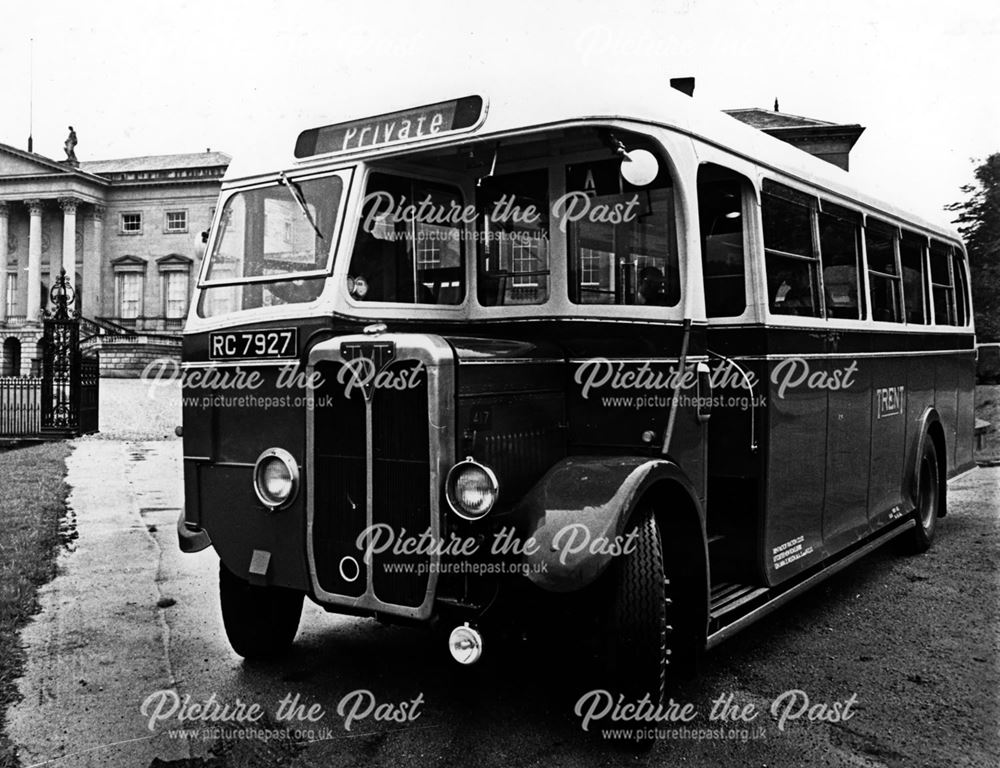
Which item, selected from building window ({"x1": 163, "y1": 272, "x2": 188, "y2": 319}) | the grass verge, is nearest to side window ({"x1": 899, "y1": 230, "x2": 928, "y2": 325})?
the grass verge

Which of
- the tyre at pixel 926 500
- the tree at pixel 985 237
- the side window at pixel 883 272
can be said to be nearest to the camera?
the side window at pixel 883 272

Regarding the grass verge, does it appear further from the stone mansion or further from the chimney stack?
the stone mansion

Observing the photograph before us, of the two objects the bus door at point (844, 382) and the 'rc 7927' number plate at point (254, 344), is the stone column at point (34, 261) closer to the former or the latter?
the 'rc 7927' number plate at point (254, 344)

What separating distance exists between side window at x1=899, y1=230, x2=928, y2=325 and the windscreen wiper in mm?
4992

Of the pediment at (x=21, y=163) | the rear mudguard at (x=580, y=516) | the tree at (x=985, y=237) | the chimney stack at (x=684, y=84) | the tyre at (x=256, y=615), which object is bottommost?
the tyre at (x=256, y=615)

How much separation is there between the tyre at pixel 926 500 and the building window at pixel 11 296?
204 feet

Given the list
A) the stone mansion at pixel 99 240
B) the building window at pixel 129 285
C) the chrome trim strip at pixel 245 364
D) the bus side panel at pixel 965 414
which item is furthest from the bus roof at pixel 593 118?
the building window at pixel 129 285

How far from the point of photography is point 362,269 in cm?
482

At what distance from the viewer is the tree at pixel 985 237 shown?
23922 mm

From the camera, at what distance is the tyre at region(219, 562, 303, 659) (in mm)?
5316

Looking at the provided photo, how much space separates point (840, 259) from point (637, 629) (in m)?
3.39

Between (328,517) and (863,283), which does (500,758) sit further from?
(863,283)

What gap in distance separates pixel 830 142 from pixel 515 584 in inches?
1306

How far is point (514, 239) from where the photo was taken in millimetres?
5102
